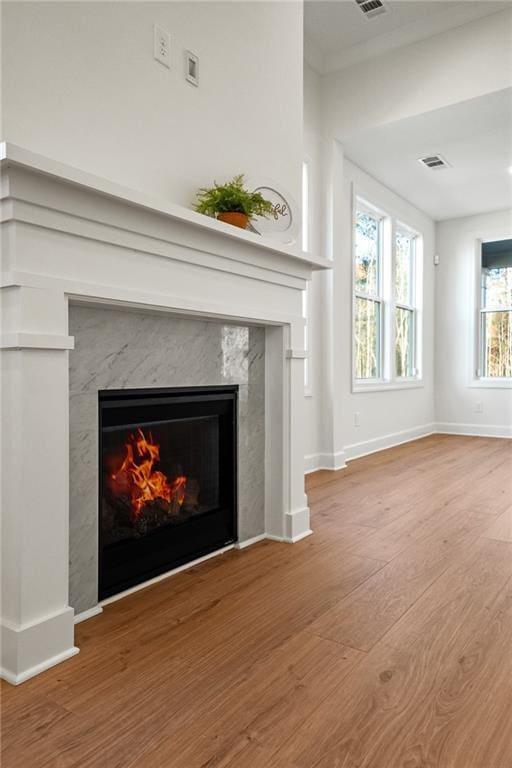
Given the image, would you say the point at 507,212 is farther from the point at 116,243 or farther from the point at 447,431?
the point at 116,243

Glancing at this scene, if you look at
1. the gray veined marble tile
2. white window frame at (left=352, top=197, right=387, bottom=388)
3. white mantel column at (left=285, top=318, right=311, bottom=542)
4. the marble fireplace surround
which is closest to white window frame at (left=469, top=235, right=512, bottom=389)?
white window frame at (left=352, top=197, right=387, bottom=388)

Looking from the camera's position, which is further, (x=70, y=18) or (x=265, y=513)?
(x=265, y=513)

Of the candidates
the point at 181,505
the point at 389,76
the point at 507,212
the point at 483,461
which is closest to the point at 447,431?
the point at 483,461

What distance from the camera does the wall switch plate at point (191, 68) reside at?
2107mm

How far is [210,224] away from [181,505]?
1094 millimetres

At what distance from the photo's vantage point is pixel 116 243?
1.62 metres

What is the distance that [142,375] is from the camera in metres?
1.88

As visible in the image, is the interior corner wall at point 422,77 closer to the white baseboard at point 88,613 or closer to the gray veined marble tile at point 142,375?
the gray veined marble tile at point 142,375

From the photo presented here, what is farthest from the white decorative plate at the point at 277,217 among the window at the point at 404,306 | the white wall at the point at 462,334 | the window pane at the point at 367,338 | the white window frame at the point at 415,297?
the white wall at the point at 462,334

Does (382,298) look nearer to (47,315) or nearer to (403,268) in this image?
(403,268)

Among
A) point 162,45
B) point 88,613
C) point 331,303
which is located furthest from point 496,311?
point 88,613

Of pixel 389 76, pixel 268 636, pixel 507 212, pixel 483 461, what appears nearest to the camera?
pixel 268 636

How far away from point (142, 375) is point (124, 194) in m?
0.61

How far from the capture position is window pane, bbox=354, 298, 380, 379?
Result: 16.7ft
